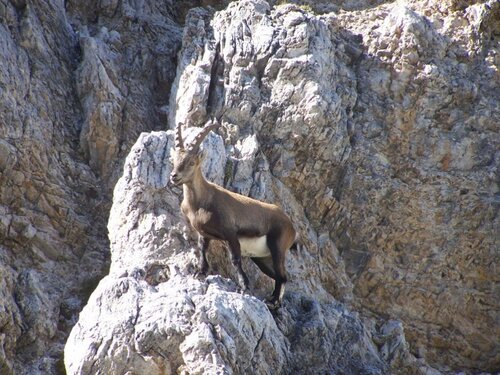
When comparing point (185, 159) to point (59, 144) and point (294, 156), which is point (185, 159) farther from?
point (59, 144)

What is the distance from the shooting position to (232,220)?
39.0ft

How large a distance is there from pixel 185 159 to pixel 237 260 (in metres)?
1.66

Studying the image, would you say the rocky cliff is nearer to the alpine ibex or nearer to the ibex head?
the alpine ibex

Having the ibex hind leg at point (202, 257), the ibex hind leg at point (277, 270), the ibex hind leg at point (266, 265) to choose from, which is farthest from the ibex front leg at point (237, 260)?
the ibex hind leg at point (266, 265)

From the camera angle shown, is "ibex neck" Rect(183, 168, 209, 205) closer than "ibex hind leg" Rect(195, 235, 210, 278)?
No

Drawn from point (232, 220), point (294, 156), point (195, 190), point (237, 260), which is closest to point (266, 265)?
point (232, 220)

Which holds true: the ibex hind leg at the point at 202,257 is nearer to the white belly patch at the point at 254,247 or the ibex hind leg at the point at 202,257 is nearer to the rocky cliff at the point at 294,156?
the rocky cliff at the point at 294,156

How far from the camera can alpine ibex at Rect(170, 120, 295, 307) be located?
11.7 meters

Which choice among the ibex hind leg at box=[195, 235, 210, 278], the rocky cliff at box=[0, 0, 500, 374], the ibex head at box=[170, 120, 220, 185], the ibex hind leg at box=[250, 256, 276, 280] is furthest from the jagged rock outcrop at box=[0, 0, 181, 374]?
the ibex head at box=[170, 120, 220, 185]

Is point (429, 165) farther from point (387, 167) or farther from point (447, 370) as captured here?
point (447, 370)

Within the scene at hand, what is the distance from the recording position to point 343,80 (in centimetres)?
1595

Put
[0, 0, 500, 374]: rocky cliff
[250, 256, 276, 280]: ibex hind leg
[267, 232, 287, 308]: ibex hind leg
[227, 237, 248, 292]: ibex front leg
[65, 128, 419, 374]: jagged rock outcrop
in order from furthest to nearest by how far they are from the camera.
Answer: [0, 0, 500, 374]: rocky cliff, [250, 256, 276, 280]: ibex hind leg, [267, 232, 287, 308]: ibex hind leg, [227, 237, 248, 292]: ibex front leg, [65, 128, 419, 374]: jagged rock outcrop

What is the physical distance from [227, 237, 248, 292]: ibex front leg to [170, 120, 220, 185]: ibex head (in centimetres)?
114

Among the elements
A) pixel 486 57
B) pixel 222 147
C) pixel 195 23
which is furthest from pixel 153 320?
pixel 486 57
